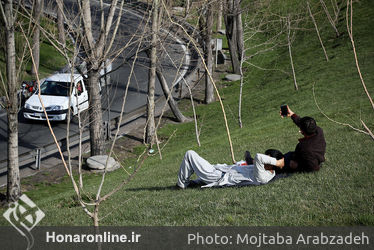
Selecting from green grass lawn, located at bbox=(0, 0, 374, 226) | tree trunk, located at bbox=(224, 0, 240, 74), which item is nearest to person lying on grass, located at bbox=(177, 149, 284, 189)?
green grass lawn, located at bbox=(0, 0, 374, 226)

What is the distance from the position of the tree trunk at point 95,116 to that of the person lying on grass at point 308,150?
30.1ft

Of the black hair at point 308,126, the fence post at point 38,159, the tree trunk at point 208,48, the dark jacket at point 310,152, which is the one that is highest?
the tree trunk at point 208,48

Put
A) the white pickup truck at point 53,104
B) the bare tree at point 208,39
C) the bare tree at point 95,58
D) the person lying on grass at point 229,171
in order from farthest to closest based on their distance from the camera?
1. the bare tree at point 208,39
2. the white pickup truck at point 53,104
3. the bare tree at point 95,58
4. the person lying on grass at point 229,171

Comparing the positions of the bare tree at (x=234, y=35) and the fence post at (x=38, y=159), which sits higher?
the bare tree at (x=234, y=35)

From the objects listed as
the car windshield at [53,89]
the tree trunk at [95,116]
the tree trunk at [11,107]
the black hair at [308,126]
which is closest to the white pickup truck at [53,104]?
the car windshield at [53,89]

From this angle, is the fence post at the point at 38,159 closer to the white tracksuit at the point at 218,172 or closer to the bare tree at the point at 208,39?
the bare tree at the point at 208,39

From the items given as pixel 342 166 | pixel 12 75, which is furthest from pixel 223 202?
pixel 12 75

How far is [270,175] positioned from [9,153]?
28.2 feet

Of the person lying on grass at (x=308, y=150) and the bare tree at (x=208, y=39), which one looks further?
the bare tree at (x=208, y=39)

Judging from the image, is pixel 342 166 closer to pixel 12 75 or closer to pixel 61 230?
pixel 61 230

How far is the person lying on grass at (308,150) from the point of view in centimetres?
774

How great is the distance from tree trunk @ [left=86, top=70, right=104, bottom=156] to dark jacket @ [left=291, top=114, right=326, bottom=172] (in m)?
9.26

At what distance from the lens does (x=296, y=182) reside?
7.89 m

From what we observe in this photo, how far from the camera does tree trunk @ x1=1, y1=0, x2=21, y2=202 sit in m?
→ 13.0
